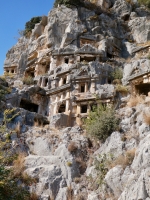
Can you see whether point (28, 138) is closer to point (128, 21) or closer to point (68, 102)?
point (68, 102)

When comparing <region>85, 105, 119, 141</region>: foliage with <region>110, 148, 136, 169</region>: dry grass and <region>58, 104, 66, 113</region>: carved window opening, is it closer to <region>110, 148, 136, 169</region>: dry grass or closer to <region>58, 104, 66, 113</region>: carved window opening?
<region>110, 148, 136, 169</region>: dry grass

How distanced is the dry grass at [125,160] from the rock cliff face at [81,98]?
0.04 metres

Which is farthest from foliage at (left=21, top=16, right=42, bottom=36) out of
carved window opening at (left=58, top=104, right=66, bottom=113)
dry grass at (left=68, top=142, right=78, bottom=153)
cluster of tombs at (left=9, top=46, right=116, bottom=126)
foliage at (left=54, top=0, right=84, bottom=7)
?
dry grass at (left=68, top=142, right=78, bottom=153)

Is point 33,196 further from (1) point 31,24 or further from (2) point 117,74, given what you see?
(1) point 31,24

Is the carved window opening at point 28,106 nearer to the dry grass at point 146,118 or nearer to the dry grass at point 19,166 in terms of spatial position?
the dry grass at point 19,166

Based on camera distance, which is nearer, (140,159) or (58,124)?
(140,159)

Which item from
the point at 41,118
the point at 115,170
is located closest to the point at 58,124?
the point at 41,118

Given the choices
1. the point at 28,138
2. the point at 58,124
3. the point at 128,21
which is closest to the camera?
the point at 28,138

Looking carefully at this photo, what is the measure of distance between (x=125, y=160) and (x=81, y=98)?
11.4 meters

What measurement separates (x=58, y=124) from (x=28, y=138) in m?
3.70

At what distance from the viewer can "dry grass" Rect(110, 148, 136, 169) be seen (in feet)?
33.9

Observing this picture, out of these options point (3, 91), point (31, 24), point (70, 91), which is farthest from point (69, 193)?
point (31, 24)

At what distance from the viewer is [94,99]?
2083 cm

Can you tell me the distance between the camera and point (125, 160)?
10406 millimetres
